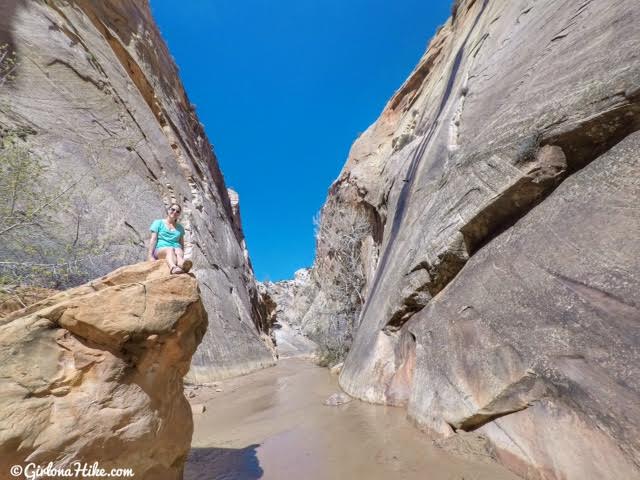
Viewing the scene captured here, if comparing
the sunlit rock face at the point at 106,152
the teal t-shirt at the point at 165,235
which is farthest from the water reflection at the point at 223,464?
the sunlit rock face at the point at 106,152

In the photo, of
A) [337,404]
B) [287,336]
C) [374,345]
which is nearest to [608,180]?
[374,345]

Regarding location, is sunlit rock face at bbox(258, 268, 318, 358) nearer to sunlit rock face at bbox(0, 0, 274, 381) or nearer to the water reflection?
sunlit rock face at bbox(0, 0, 274, 381)

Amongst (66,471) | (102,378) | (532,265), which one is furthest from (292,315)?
(66,471)

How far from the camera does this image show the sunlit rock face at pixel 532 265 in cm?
248

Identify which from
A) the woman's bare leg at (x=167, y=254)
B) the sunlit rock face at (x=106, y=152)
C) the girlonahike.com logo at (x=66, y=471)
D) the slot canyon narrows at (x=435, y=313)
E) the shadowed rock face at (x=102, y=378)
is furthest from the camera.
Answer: the sunlit rock face at (x=106, y=152)

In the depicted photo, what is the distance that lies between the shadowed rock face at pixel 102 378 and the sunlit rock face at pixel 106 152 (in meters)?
4.03

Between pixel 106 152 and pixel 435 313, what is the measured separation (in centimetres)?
1016

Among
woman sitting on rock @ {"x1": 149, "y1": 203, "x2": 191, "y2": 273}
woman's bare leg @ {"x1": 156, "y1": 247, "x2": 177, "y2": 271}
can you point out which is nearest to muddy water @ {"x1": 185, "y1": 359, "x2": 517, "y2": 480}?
woman's bare leg @ {"x1": 156, "y1": 247, "x2": 177, "y2": 271}

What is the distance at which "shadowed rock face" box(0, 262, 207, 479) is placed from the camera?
220 centimetres

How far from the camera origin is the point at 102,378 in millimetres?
2531

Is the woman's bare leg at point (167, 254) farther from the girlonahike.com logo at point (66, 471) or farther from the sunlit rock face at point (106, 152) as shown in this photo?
the sunlit rock face at point (106, 152)

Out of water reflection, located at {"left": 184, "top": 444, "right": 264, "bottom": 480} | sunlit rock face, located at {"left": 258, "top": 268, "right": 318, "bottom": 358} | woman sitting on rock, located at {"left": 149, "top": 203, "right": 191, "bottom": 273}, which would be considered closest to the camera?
water reflection, located at {"left": 184, "top": 444, "right": 264, "bottom": 480}

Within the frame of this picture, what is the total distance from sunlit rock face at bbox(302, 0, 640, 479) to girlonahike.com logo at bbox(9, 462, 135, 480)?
3.10 metres

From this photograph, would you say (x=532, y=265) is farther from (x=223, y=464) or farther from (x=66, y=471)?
(x=66, y=471)
